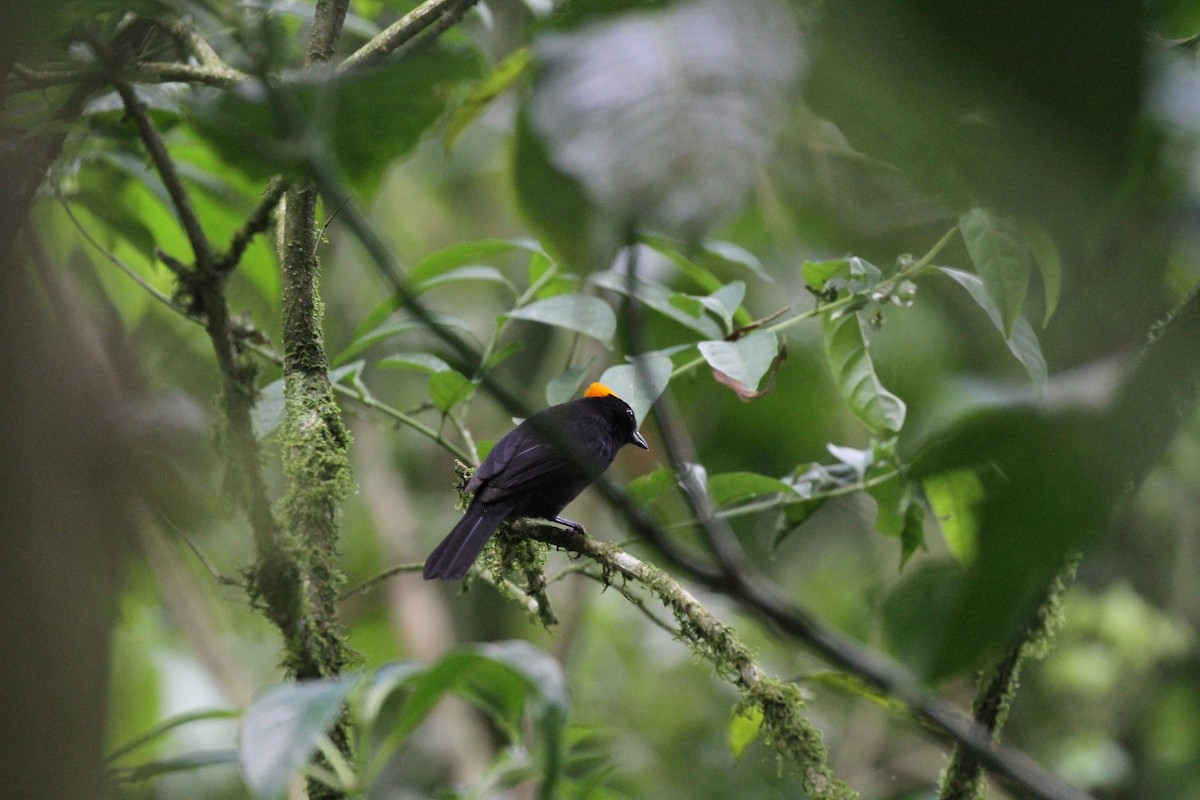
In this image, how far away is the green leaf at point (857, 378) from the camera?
2.20m

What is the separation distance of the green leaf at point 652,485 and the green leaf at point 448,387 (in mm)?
468

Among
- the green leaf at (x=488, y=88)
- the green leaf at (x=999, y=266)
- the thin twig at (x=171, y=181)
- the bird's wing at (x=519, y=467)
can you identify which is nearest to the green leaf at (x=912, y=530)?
the green leaf at (x=999, y=266)

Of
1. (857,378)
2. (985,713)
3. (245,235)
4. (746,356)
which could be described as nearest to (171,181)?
(245,235)

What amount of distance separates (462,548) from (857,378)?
4.05 ft

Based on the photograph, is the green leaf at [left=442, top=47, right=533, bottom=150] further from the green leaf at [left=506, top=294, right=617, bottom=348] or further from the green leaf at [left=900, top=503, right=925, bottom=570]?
the green leaf at [left=900, top=503, right=925, bottom=570]

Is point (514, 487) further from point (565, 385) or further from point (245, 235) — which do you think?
point (245, 235)

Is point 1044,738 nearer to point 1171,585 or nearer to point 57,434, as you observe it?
point 1171,585

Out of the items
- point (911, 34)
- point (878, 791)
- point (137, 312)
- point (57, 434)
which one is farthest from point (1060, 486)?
point (878, 791)

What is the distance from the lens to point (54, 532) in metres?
1.07

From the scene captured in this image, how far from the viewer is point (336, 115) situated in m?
0.69

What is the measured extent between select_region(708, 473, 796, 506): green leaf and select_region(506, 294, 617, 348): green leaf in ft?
1.36

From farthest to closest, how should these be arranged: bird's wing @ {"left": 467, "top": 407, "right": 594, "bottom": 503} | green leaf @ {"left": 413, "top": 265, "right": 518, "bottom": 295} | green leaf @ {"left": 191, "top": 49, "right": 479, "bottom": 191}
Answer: bird's wing @ {"left": 467, "top": 407, "right": 594, "bottom": 503} → green leaf @ {"left": 413, "top": 265, "right": 518, "bottom": 295} → green leaf @ {"left": 191, "top": 49, "right": 479, "bottom": 191}

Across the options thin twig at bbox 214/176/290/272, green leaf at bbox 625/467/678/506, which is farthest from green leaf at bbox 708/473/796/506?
thin twig at bbox 214/176/290/272

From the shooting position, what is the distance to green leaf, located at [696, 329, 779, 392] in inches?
84.3
